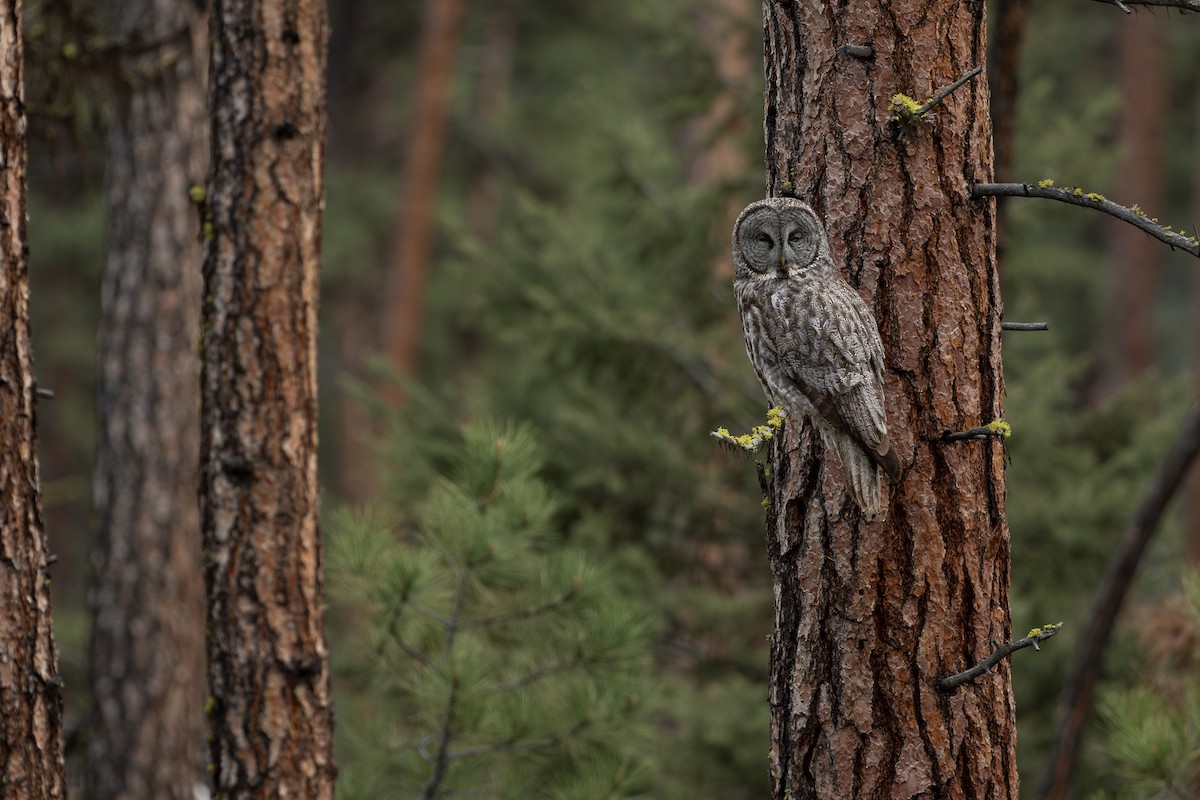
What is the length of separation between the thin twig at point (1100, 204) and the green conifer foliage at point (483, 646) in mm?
2030

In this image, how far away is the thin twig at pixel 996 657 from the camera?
9.29ft

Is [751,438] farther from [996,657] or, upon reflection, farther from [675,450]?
[675,450]

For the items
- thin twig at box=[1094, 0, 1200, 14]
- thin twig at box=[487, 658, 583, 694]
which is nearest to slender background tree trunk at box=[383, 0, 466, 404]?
thin twig at box=[487, 658, 583, 694]

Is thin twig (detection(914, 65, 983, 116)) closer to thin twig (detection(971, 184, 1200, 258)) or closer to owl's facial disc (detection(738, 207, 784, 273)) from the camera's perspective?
thin twig (detection(971, 184, 1200, 258))

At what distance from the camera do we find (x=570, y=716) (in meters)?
4.57

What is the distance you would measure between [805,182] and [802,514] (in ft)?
2.90

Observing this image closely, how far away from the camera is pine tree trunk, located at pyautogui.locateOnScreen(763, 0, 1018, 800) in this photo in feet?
9.88

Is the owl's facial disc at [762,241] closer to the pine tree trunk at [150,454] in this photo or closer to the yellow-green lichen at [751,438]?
the yellow-green lichen at [751,438]

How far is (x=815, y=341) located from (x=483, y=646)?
2.39m

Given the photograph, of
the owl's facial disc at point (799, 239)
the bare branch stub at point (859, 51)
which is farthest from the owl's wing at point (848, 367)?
the bare branch stub at point (859, 51)

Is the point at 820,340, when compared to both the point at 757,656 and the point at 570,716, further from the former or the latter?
the point at 757,656

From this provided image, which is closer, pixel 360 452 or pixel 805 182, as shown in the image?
pixel 805 182

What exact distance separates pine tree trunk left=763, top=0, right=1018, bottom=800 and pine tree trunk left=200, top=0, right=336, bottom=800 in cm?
170

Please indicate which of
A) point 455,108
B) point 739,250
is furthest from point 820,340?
point 455,108
